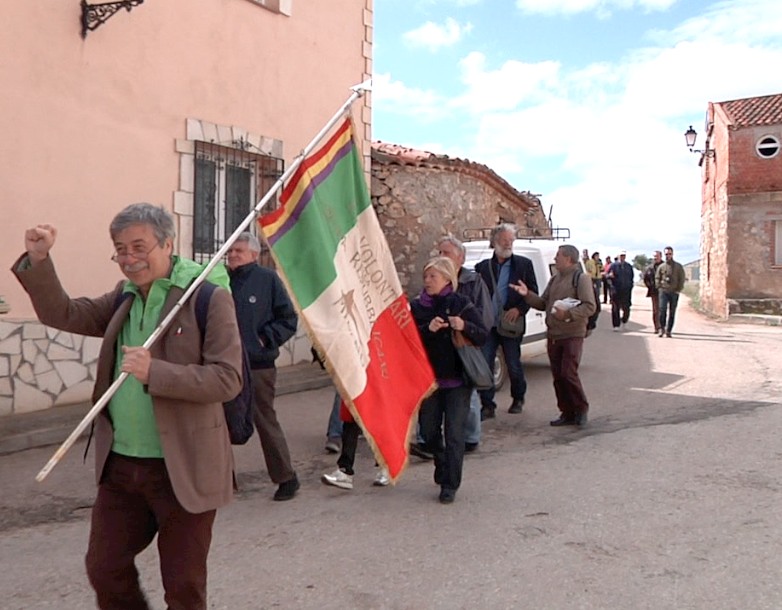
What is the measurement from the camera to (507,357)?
26.0 feet

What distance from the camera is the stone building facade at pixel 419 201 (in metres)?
12.9

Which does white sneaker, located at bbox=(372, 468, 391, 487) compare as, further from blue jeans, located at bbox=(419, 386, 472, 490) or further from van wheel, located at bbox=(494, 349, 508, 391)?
van wheel, located at bbox=(494, 349, 508, 391)

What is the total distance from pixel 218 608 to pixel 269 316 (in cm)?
210

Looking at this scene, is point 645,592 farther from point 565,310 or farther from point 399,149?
point 399,149

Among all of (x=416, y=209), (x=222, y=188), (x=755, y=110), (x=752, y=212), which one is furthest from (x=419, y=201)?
(x=755, y=110)

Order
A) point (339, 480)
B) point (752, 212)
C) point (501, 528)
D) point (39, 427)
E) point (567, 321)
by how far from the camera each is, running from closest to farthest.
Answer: point (501, 528), point (339, 480), point (39, 427), point (567, 321), point (752, 212)

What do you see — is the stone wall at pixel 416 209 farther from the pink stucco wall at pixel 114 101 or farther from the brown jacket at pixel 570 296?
the brown jacket at pixel 570 296

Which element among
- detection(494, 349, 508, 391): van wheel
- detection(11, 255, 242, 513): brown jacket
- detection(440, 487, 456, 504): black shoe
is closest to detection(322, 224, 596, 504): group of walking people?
detection(440, 487, 456, 504): black shoe

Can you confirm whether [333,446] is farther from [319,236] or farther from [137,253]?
[137,253]

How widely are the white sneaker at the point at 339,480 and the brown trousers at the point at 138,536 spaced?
2689mm

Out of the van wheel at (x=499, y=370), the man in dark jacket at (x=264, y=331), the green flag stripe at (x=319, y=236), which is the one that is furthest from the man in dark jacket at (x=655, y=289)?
the green flag stripe at (x=319, y=236)

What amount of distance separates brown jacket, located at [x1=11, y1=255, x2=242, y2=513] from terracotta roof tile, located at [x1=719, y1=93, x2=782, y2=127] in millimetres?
25829

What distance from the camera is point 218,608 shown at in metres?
3.34

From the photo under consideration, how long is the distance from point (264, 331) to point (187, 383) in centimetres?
254
